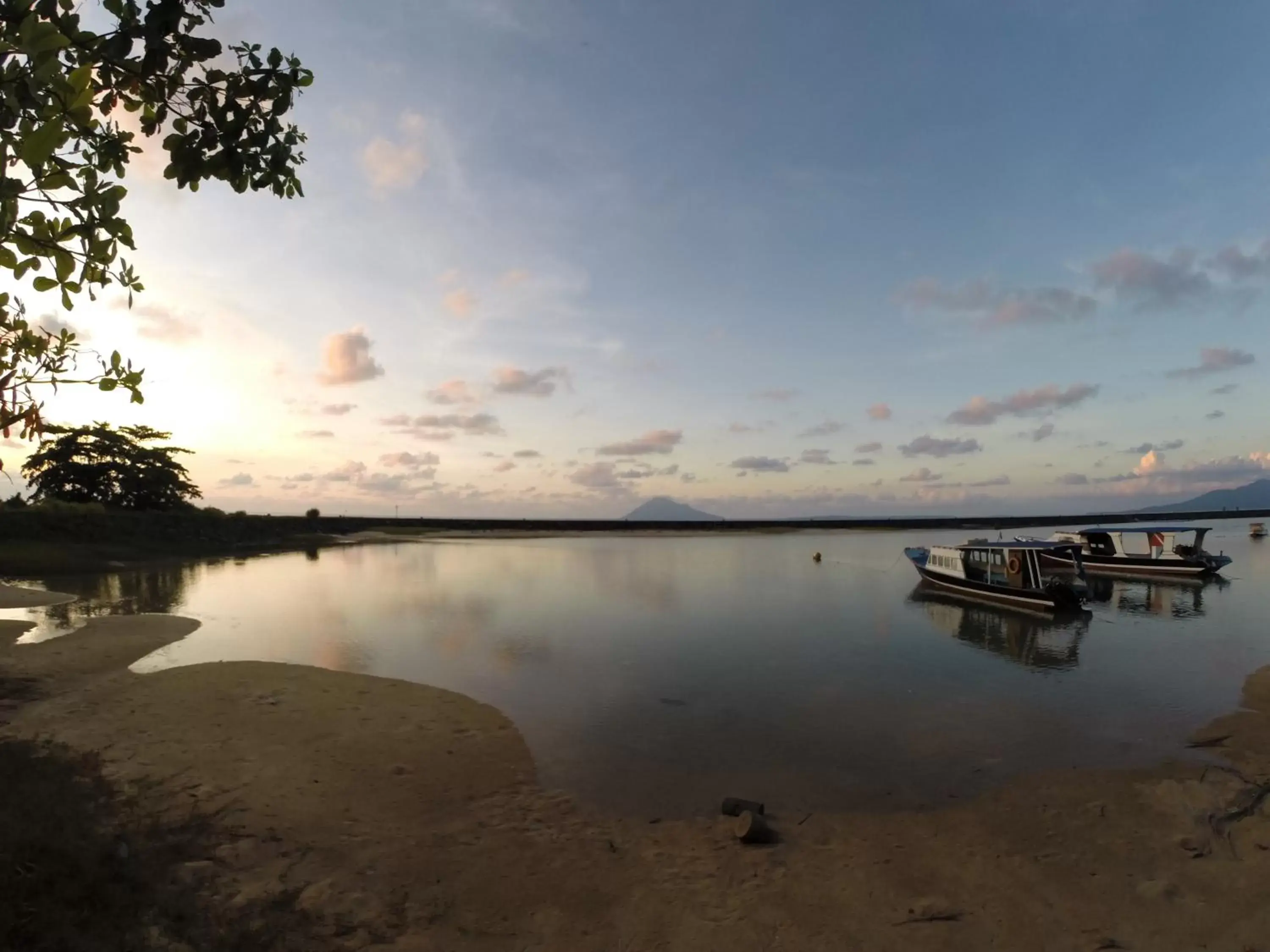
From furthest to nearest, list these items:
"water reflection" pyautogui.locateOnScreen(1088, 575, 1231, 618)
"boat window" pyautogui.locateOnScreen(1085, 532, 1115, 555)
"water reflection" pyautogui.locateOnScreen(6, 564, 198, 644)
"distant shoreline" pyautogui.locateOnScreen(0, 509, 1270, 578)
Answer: "boat window" pyautogui.locateOnScreen(1085, 532, 1115, 555)
"distant shoreline" pyautogui.locateOnScreen(0, 509, 1270, 578)
"water reflection" pyautogui.locateOnScreen(1088, 575, 1231, 618)
"water reflection" pyautogui.locateOnScreen(6, 564, 198, 644)

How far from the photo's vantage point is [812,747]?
14.3 m

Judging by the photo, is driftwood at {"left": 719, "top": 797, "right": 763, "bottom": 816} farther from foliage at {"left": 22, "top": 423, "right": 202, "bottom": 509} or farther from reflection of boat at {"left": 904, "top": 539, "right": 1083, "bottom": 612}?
foliage at {"left": 22, "top": 423, "right": 202, "bottom": 509}

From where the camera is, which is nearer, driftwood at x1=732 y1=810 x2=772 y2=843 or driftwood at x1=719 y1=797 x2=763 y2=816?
driftwood at x1=732 y1=810 x2=772 y2=843

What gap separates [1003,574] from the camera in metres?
39.5

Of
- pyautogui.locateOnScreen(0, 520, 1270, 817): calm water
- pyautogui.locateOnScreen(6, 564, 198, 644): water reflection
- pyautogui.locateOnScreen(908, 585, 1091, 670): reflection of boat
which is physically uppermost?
pyautogui.locateOnScreen(6, 564, 198, 644): water reflection

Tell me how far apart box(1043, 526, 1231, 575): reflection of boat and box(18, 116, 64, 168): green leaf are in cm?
5884

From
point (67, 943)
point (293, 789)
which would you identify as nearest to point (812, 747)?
point (293, 789)

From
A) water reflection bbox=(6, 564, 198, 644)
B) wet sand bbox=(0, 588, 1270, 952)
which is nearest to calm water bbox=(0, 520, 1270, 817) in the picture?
water reflection bbox=(6, 564, 198, 644)

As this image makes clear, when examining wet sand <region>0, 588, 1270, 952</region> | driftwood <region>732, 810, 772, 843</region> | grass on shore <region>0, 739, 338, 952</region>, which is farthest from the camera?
driftwood <region>732, 810, 772, 843</region>

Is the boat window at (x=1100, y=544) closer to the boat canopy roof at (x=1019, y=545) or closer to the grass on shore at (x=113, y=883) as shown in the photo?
the boat canopy roof at (x=1019, y=545)

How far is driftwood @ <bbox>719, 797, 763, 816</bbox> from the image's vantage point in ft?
34.6

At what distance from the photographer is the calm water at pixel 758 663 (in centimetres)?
1334

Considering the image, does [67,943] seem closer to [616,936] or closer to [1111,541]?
[616,936]

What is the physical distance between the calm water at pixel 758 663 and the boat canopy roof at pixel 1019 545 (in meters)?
3.94
